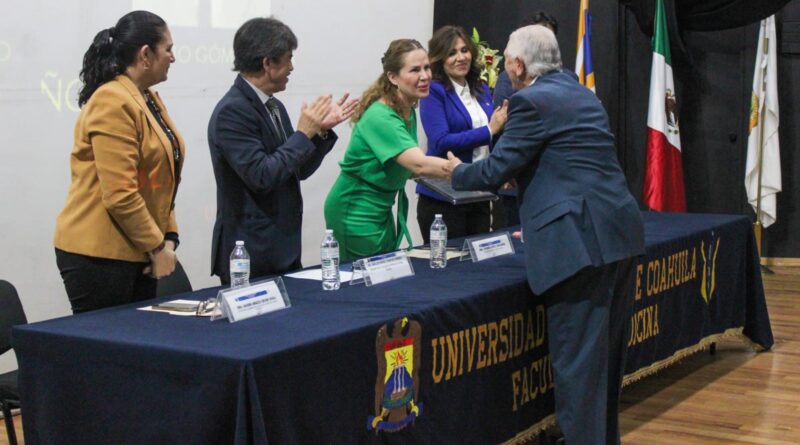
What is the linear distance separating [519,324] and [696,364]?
1.86m

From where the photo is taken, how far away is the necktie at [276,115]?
316 cm

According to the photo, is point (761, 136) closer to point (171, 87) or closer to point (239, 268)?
point (171, 87)

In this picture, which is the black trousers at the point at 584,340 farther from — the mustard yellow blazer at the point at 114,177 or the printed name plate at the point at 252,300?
the mustard yellow blazer at the point at 114,177

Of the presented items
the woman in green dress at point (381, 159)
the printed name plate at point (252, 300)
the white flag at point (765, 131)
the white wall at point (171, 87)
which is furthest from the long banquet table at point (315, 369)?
the white flag at point (765, 131)

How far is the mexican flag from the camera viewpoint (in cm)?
708

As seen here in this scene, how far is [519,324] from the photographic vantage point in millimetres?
3186

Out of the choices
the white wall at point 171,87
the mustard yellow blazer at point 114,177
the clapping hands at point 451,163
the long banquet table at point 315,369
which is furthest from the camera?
the white wall at point 171,87

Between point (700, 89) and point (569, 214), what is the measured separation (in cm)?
491

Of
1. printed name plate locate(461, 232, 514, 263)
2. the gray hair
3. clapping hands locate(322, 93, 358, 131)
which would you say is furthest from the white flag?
clapping hands locate(322, 93, 358, 131)

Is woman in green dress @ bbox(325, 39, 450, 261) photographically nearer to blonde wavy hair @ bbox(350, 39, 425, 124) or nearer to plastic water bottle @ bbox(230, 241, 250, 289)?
blonde wavy hair @ bbox(350, 39, 425, 124)

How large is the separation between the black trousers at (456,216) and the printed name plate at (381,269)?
83cm

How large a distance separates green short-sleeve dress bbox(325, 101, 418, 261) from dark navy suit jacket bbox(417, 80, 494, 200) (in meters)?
0.41

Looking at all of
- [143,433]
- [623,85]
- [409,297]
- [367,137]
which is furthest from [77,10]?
[623,85]

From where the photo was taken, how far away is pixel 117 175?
277cm
